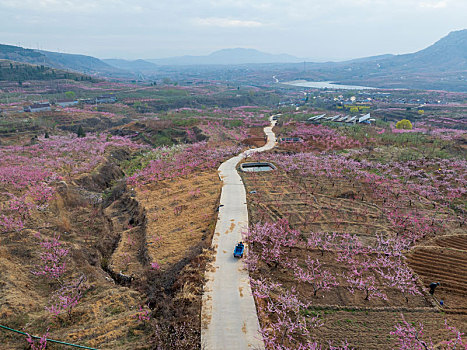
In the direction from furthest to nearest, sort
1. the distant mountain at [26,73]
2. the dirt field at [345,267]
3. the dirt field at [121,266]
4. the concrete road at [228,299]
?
the distant mountain at [26,73], the dirt field at [345,267], the dirt field at [121,266], the concrete road at [228,299]

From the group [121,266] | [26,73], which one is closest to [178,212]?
[121,266]

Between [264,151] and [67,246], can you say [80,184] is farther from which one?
[264,151]

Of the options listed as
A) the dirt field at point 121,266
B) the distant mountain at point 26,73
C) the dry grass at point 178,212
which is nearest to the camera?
the dirt field at point 121,266

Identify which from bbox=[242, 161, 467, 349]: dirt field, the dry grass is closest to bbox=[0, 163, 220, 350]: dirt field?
the dry grass

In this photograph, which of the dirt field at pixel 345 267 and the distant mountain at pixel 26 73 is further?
the distant mountain at pixel 26 73

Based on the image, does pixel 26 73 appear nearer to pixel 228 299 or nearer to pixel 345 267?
pixel 228 299

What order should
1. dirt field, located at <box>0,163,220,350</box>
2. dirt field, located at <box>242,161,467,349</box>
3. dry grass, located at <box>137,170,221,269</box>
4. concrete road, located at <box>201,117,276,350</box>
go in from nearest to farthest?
concrete road, located at <box>201,117,276,350</box> < dirt field, located at <box>0,163,220,350</box> < dirt field, located at <box>242,161,467,349</box> < dry grass, located at <box>137,170,221,269</box>

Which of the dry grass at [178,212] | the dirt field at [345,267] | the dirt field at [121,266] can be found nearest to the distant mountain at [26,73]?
the dry grass at [178,212]

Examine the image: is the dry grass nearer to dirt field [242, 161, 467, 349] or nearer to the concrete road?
the concrete road

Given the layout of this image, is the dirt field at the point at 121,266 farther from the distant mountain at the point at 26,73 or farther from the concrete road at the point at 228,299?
the distant mountain at the point at 26,73
